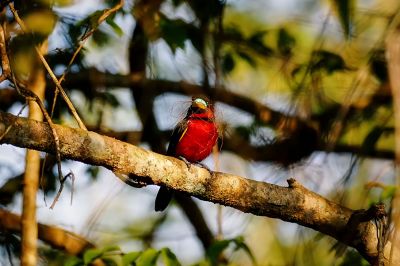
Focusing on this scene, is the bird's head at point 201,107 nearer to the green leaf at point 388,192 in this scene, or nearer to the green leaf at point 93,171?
the green leaf at point 93,171

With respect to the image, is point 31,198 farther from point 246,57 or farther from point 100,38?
point 246,57

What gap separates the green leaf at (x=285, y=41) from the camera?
4797 mm

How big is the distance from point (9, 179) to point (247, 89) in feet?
8.99

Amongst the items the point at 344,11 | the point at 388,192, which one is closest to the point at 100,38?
the point at 388,192

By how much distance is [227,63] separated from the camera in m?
5.01

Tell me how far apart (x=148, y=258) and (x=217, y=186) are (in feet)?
1.92

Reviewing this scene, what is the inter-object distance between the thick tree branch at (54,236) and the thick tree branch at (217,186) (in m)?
1.67

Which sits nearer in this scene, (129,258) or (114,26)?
(129,258)

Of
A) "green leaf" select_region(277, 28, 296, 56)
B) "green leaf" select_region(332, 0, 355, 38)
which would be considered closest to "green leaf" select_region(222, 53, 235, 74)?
"green leaf" select_region(277, 28, 296, 56)

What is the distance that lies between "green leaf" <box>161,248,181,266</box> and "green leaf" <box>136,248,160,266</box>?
0.14 feet

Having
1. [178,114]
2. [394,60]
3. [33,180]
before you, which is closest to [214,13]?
[178,114]

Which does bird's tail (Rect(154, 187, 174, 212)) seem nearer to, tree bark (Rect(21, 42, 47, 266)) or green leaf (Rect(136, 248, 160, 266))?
tree bark (Rect(21, 42, 47, 266))

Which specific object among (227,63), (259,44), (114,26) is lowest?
(114,26)

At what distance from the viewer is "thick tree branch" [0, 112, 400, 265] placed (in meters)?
2.57
